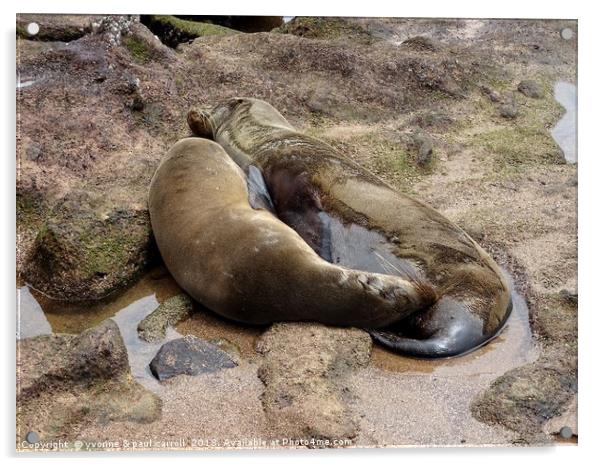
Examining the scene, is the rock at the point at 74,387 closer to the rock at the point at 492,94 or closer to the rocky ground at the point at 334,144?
the rocky ground at the point at 334,144

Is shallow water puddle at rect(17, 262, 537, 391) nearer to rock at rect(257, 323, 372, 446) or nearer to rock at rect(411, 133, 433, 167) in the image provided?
rock at rect(257, 323, 372, 446)

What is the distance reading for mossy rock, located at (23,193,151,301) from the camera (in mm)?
4719

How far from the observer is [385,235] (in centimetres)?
505

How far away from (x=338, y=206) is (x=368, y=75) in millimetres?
1168

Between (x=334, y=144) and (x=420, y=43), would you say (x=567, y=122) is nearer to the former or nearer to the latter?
(x=420, y=43)

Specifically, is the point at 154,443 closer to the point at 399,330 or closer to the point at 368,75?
the point at 399,330

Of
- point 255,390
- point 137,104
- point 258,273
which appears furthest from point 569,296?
point 137,104

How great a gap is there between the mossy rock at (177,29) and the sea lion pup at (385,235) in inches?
27.3

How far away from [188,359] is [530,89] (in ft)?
8.13

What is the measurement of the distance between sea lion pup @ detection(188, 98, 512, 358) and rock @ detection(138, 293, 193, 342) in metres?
0.78

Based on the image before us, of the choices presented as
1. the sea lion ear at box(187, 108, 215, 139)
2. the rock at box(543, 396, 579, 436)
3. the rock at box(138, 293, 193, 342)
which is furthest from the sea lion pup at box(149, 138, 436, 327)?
the sea lion ear at box(187, 108, 215, 139)

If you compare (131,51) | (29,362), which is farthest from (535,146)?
(29,362)

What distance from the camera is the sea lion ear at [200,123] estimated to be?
6027 mm

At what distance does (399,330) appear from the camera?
473 cm
